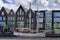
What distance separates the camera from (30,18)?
4.62 metres

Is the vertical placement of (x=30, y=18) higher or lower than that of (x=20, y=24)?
higher

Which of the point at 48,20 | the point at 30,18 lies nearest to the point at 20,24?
the point at 30,18

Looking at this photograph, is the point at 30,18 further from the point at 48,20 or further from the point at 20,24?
the point at 48,20

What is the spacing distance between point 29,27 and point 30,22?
4.4 inches

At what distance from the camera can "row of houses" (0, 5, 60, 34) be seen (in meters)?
4.58

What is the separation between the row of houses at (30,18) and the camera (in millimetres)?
4578

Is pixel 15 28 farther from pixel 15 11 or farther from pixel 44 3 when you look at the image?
pixel 44 3

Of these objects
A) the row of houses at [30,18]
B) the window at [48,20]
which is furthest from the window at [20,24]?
the window at [48,20]

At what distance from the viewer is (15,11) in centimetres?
462

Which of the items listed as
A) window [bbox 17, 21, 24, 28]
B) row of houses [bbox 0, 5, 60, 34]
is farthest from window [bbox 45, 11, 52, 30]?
window [bbox 17, 21, 24, 28]

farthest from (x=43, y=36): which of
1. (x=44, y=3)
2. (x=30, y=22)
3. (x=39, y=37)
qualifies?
(x=44, y=3)

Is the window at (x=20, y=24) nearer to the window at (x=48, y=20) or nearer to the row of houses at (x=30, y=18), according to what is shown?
the row of houses at (x=30, y=18)

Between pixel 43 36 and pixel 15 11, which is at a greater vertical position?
pixel 15 11

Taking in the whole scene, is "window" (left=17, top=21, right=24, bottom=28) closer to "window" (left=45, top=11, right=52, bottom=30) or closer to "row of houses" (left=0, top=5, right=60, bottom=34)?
"row of houses" (left=0, top=5, right=60, bottom=34)
